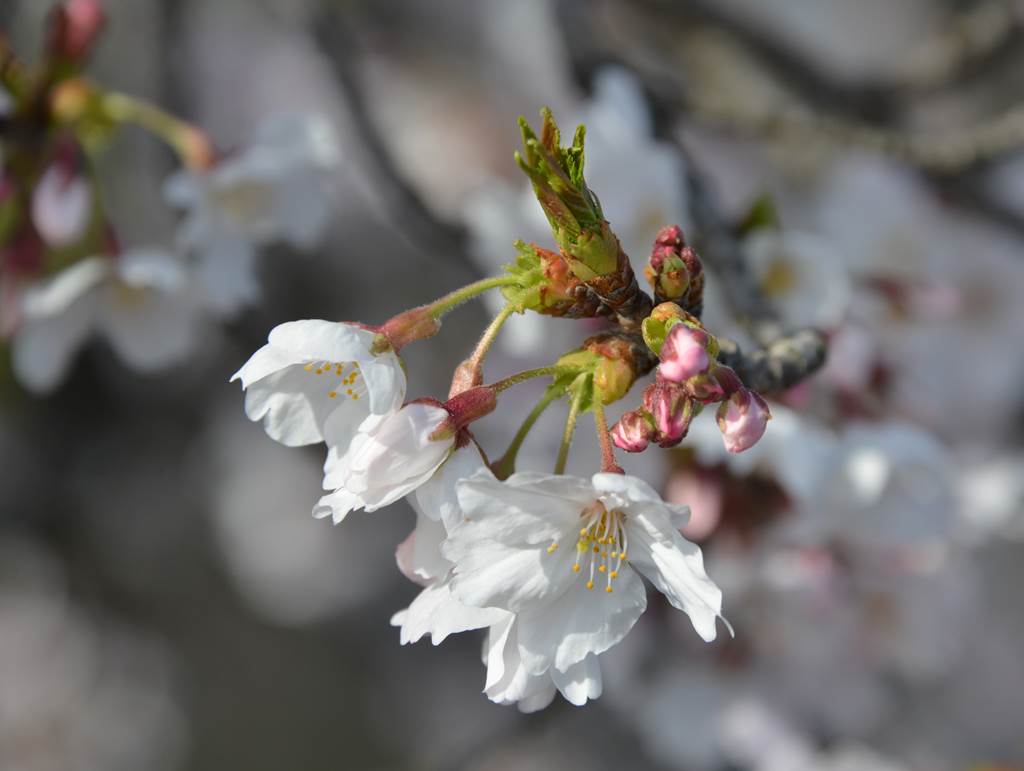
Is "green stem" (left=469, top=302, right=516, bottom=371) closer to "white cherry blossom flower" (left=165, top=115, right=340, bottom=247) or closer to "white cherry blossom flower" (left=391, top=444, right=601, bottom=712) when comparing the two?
"white cherry blossom flower" (left=391, top=444, right=601, bottom=712)

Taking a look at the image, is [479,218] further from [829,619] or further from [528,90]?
[528,90]

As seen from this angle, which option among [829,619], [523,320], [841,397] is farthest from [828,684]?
[523,320]

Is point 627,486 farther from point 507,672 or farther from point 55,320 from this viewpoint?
point 55,320

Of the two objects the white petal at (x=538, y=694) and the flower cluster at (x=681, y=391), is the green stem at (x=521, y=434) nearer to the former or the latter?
the flower cluster at (x=681, y=391)

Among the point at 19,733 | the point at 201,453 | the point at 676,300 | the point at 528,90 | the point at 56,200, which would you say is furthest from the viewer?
the point at 528,90

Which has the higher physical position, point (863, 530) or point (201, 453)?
point (863, 530)

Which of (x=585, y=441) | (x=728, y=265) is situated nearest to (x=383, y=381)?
(x=728, y=265)

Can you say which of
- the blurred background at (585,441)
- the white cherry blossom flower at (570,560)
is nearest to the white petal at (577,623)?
the white cherry blossom flower at (570,560)
